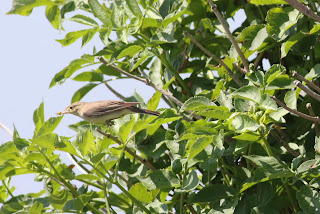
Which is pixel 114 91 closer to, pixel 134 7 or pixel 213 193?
pixel 134 7

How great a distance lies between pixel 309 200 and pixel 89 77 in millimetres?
1472

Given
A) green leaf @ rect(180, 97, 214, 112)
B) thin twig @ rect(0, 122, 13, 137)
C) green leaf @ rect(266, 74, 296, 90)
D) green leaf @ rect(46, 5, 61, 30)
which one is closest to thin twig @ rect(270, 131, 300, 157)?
green leaf @ rect(266, 74, 296, 90)

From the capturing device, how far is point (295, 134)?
2.77m

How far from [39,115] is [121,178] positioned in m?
0.57

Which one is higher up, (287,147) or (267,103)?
(267,103)

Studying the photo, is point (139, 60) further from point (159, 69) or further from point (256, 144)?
point (256, 144)

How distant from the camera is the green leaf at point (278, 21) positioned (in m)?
2.58

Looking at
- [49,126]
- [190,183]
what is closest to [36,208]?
[49,126]

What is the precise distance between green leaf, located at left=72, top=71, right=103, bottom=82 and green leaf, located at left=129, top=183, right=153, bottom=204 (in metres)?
0.83

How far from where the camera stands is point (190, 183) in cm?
246

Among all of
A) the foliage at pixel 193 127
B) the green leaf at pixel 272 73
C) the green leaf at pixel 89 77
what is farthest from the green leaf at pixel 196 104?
the green leaf at pixel 89 77

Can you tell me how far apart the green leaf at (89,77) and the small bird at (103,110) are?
0.19 meters

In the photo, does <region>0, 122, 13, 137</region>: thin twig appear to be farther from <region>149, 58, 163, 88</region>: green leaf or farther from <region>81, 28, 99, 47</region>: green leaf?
<region>149, 58, 163, 88</region>: green leaf

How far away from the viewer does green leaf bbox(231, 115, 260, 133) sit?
220 centimetres
